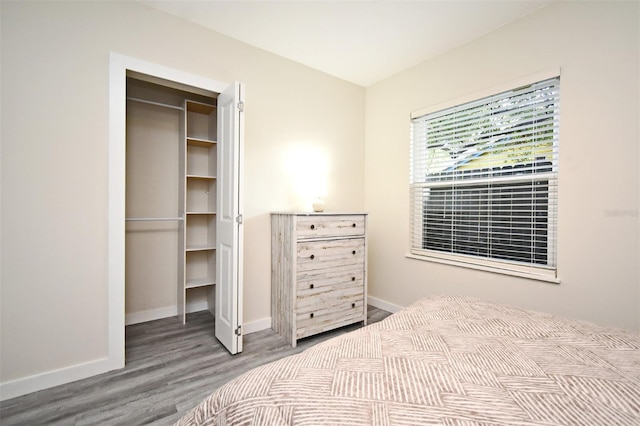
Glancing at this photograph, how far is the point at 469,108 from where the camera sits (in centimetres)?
267

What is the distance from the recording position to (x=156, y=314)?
3.05 meters

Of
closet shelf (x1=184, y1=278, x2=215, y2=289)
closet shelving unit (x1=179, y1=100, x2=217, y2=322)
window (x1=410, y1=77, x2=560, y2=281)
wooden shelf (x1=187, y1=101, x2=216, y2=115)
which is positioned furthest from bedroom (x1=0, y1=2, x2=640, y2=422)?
closet shelf (x1=184, y1=278, x2=215, y2=289)

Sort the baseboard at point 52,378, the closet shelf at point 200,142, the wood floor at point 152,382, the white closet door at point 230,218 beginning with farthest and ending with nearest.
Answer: the closet shelf at point 200,142
the white closet door at point 230,218
the baseboard at point 52,378
the wood floor at point 152,382

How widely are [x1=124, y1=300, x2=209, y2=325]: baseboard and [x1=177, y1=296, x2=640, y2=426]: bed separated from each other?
2.49m

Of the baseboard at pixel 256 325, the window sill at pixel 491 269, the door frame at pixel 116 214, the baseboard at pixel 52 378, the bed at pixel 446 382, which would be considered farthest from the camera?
the baseboard at pixel 256 325

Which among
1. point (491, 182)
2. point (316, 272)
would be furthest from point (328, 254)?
point (491, 182)

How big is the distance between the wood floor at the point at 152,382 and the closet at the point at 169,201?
1.11 ft

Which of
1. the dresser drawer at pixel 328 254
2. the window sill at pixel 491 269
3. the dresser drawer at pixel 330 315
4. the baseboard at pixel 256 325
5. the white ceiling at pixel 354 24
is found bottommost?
the baseboard at pixel 256 325

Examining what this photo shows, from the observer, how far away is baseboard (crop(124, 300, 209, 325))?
2912 millimetres

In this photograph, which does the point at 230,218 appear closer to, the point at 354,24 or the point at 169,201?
the point at 169,201

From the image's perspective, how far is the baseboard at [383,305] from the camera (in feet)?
10.7

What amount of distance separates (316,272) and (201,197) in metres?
1.64

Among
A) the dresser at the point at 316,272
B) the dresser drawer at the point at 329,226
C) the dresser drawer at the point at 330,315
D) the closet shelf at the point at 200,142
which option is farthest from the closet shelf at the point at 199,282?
the closet shelf at the point at 200,142

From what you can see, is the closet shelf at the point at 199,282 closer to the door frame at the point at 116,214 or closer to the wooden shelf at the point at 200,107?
the door frame at the point at 116,214
